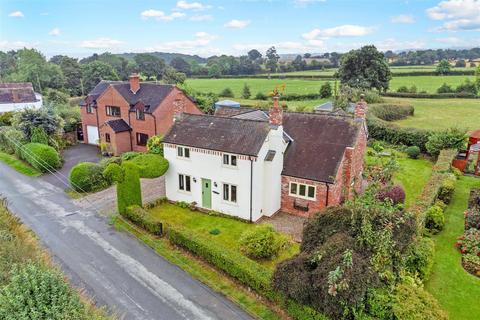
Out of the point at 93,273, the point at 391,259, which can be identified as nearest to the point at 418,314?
the point at 391,259

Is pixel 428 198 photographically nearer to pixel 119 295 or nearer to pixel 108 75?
pixel 119 295

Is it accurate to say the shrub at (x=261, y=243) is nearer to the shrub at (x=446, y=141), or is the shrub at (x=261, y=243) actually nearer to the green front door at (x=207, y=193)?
the green front door at (x=207, y=193)

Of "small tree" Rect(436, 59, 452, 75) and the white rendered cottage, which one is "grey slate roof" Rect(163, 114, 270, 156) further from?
"small tree" Rect(436, 59, 452, 75)

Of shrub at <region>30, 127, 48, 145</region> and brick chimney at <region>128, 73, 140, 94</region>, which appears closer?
shrub at <region>30, 127, 48, 145</region>

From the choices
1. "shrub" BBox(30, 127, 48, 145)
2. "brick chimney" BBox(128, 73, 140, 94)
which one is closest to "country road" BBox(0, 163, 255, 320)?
"shrub" BBox(30, 127, 48, 145)

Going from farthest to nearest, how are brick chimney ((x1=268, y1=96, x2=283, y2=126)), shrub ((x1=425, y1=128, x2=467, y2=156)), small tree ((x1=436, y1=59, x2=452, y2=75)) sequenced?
1. small tree ((x1=436, y1=59, x2=452, y2=75))
2. shrub ((x1=425, y1=128, x2=467, y2=156))
3. brick chimney ((x1=268, y1=96, x2=283, y2=126))

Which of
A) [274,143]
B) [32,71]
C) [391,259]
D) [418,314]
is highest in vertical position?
[32,71]
